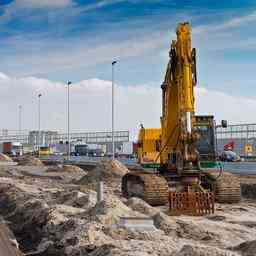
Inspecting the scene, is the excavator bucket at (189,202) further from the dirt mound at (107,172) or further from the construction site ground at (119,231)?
the dirt mound at (107,172)

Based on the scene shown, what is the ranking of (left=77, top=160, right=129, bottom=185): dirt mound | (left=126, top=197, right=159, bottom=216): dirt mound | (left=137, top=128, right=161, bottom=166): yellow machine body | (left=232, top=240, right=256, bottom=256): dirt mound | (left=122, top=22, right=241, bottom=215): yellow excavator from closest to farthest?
(left=232, top=240, right=256, bottom=256): dirt mound < (left=126, top=197, right=159, bottom=216): dirt mound < (left=122, top=22, right=241, bottom=215): yellow excavator < (left=137, top=128, right=161, bottom=166): yellow machine body < (left=77, top=160, right=129, bottom=185): dirt mound

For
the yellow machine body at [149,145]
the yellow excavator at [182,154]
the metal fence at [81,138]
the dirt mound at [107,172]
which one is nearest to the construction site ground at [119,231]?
the yellow excavator at [182,154]

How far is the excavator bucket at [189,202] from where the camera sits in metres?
18.6

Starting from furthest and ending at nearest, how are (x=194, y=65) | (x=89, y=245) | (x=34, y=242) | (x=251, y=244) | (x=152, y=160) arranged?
(x=152, y=160), (x=194, y=65), (x=34, y=242), (x=89, y=245), (x=251, y=244)

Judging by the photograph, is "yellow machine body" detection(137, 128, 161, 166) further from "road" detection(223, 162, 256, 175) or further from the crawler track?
"road" detection(223, 162, 256, 175)

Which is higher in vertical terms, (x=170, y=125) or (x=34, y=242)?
(x=170, y=125)

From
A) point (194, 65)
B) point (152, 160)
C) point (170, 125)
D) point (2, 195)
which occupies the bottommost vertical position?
point (2, 195)

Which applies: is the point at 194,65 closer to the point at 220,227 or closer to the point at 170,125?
the point at 170,125

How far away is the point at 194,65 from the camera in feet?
66.3

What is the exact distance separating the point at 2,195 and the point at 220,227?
48.3 ft

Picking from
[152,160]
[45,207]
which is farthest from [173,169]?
[45,207]

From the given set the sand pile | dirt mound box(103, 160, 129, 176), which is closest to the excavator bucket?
the sand pile

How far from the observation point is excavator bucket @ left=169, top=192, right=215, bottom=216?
734 inches

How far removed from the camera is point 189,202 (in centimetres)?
1867
